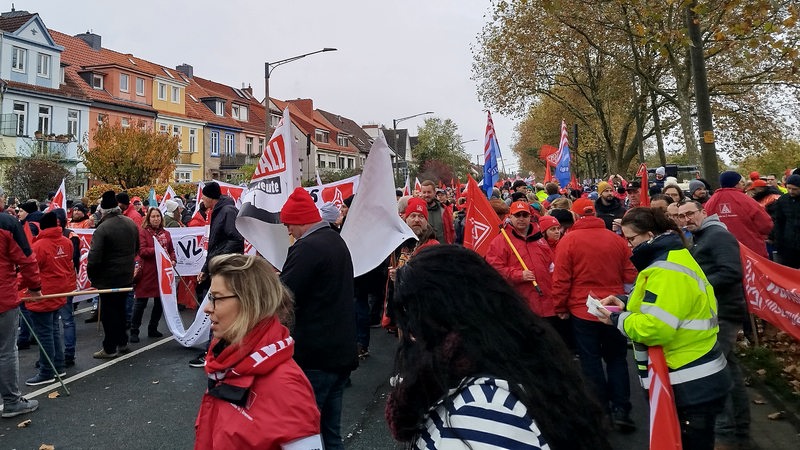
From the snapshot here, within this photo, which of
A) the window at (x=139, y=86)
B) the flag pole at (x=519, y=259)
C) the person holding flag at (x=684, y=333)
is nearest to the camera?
the person holding flag at (x=684, y=333)

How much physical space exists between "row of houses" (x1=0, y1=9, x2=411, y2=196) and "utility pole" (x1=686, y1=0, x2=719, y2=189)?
18105 millimetres

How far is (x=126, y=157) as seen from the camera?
29.8 metres

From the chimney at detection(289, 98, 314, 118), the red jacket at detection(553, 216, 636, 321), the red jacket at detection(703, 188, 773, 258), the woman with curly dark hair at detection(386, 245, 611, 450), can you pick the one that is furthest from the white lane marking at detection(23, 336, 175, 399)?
the chimney at detection(289, 98, 314, 118)

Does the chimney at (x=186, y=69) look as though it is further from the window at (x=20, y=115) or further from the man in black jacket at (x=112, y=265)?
the man in black jacket at (x=112, y=265)

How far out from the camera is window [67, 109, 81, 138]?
118ft

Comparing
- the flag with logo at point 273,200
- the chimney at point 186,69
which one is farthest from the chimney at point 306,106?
the flag with logo at point 273,200

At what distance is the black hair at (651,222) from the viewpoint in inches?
138

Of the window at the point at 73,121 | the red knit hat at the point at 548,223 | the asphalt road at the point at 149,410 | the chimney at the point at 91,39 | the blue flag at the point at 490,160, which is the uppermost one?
the chimney at the point at 91,39

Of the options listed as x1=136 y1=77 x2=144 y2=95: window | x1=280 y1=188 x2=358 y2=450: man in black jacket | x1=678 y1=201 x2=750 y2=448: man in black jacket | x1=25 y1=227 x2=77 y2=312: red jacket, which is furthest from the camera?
x1=136 y1=77 x2=144 y2=95: window

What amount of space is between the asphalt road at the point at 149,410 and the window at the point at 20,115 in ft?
102

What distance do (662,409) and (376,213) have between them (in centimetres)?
274

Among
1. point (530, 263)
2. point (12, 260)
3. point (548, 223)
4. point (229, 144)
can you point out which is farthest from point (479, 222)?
point (229, 144)

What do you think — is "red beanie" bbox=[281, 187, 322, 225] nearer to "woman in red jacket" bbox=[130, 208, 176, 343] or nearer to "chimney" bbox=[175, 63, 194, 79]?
"woman in red jacket" bbox=[130, 208, 176, 343]

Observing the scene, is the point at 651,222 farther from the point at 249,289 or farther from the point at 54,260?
the point at 54,260
